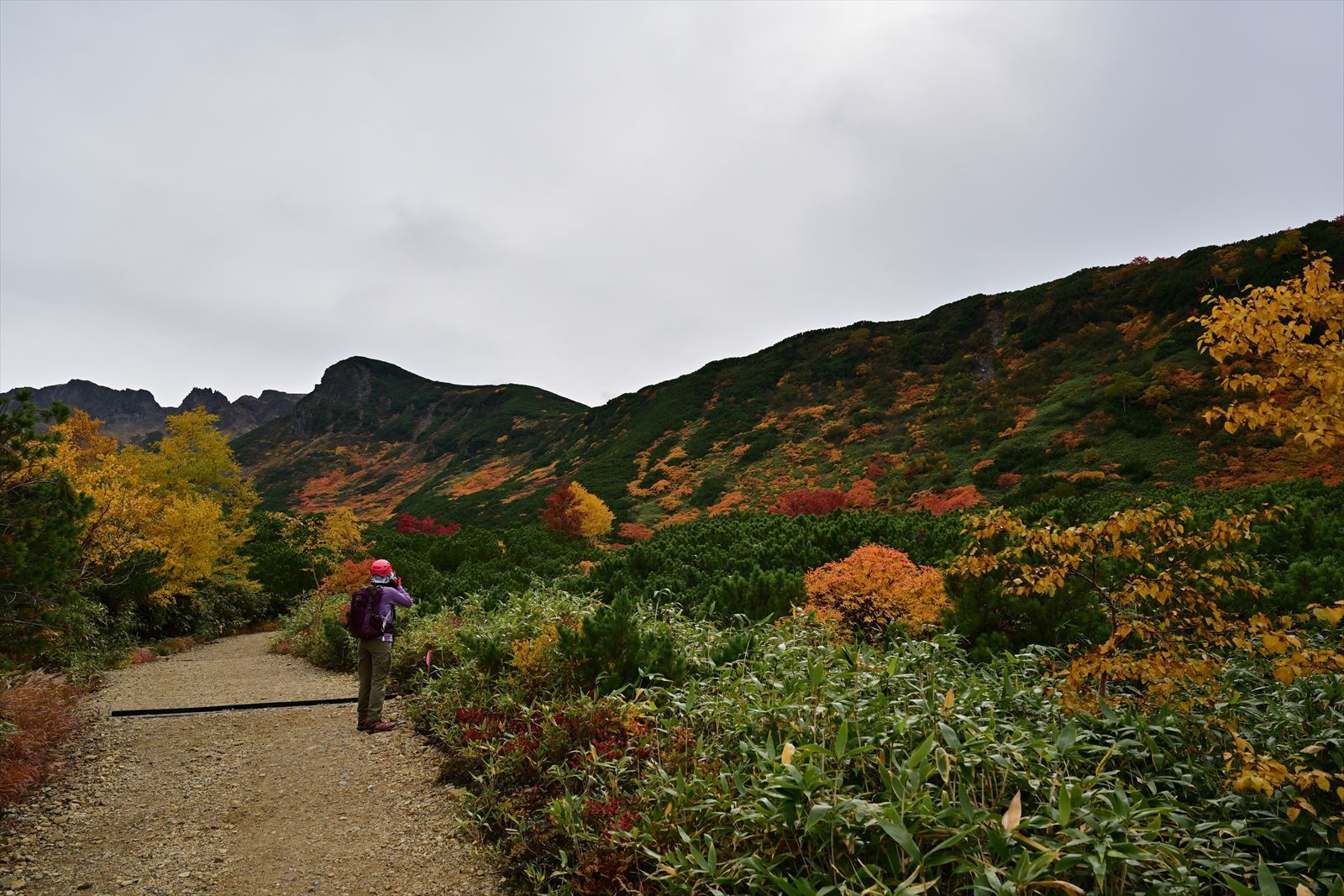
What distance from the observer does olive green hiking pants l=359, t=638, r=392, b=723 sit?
274 inches

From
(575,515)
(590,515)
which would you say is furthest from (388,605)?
(590,515)

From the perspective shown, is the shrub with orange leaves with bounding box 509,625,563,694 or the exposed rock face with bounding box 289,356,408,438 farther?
the exposed rock face with bounding box 289,356,408,438

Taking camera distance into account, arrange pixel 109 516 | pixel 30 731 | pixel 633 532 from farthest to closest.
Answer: pixel 633 532 < pixel 109 516 < pixel 30 731

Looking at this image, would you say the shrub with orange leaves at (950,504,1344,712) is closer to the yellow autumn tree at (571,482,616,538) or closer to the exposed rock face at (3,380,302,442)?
the yellow autumn tree at (571,482,616,538)

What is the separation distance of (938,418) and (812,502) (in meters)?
12.7

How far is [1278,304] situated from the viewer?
3.12 meters

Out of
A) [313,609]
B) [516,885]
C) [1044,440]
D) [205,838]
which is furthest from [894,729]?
[1044,440]

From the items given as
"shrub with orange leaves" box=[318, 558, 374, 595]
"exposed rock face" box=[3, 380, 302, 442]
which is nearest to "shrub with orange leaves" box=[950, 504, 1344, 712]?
"shrub with orange leaves" box=[318, 558, 374, 595]

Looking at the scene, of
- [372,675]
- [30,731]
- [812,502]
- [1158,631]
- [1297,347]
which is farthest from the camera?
[812,502]

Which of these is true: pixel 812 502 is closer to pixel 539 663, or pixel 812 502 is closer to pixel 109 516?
pixel 539 663

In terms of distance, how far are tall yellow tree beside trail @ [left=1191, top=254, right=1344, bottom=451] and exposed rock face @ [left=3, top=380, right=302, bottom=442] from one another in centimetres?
19972

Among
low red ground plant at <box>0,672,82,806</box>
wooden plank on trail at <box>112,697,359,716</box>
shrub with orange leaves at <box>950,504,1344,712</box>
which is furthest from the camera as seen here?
wooden plank on trail at <box>112,697,359,716</box>

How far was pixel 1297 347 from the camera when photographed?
10.3 feet

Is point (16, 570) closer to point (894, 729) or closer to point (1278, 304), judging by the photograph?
point (894, 729)
